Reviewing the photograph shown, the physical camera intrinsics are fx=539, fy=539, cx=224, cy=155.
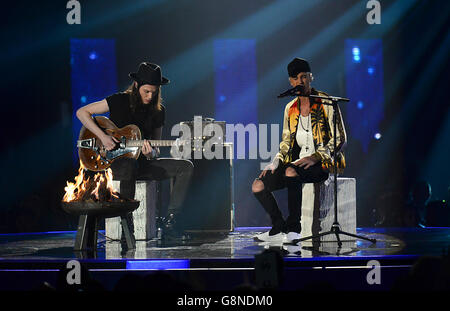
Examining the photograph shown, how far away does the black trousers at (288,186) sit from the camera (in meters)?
4.66

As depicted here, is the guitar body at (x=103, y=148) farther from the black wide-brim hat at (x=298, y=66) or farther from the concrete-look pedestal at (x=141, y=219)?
the black wide-brim hat at (x=298, y=66)

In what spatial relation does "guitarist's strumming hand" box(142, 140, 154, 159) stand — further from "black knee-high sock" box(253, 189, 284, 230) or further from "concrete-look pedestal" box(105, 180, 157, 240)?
"black knee-high sock" box(253, 189, 284, 230)

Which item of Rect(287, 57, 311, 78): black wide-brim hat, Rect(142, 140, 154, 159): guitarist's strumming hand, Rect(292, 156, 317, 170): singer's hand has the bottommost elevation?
Rect(292, 156, 317, 170): singer's hand

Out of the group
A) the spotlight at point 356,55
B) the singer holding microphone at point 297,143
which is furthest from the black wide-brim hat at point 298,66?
the spotlight at point 356,55

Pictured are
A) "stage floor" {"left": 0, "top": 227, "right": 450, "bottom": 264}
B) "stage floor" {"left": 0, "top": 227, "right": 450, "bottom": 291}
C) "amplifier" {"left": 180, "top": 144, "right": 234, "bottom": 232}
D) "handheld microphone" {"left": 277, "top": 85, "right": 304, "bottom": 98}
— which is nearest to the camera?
"stage floor" {"left": 0, "top": 227, "right": 450, "bottom": 291}

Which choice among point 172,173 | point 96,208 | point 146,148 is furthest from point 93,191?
point 172,173

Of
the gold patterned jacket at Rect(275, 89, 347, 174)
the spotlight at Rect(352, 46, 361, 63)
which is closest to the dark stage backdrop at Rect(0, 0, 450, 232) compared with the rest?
the spotlight at Rect(352, 46, 361, 63)

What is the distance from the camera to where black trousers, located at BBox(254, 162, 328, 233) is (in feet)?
15.3

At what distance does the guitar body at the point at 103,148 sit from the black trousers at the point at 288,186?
1318 mm

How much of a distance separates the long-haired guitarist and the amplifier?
596 mm

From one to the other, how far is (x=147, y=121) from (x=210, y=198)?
4.07ft

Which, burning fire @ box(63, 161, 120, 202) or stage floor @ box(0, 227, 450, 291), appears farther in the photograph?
burning fire @ box(63, 161, 120, 202)

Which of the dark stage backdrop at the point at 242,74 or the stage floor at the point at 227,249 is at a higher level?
the dark stage backdrop at the point at 242,74
